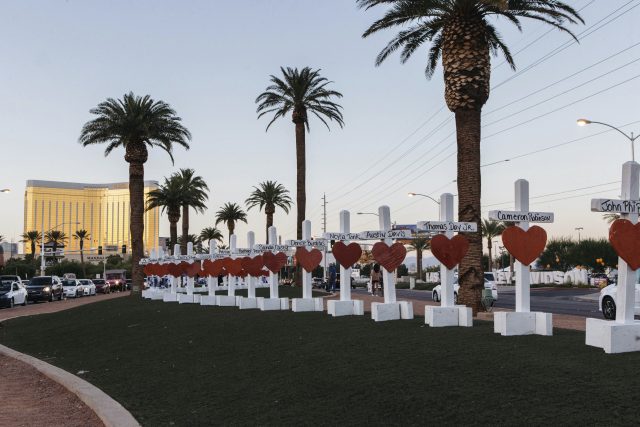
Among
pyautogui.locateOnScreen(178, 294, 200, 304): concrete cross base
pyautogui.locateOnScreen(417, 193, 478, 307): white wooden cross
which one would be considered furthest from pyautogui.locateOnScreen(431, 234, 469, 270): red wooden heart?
pyautogui.locateOnScreen(178, 294, 200, 304): concrete cross base

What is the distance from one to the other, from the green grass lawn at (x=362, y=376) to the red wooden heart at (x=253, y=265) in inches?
300

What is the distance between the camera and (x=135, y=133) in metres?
44.4

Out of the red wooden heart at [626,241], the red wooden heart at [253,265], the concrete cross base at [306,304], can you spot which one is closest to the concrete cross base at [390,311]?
the concrete cross base at [306,304]

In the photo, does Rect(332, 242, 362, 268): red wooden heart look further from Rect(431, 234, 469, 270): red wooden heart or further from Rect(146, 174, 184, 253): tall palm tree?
Rect(146, 174, 184, 253): tall palm tree

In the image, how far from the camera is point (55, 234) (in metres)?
125

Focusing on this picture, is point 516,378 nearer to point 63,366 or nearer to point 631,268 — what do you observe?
point 631,268

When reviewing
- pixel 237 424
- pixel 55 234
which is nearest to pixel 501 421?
pixel 237 424

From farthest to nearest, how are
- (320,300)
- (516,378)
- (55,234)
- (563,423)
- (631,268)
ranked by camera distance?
(55,234), (320,300), (631,268), (516,378), (563,423)

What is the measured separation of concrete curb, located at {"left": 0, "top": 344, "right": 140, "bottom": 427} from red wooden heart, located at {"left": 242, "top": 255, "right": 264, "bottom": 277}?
354 inches

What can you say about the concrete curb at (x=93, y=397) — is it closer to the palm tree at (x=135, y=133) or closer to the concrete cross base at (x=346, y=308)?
the concrete cross base at (x=346, y=308)

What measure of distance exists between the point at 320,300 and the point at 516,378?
1161 centimetres

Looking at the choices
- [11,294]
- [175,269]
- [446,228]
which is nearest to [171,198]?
[11,294]

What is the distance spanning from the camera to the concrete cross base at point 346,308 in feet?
54.6

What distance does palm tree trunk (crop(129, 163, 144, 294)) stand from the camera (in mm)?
44719
